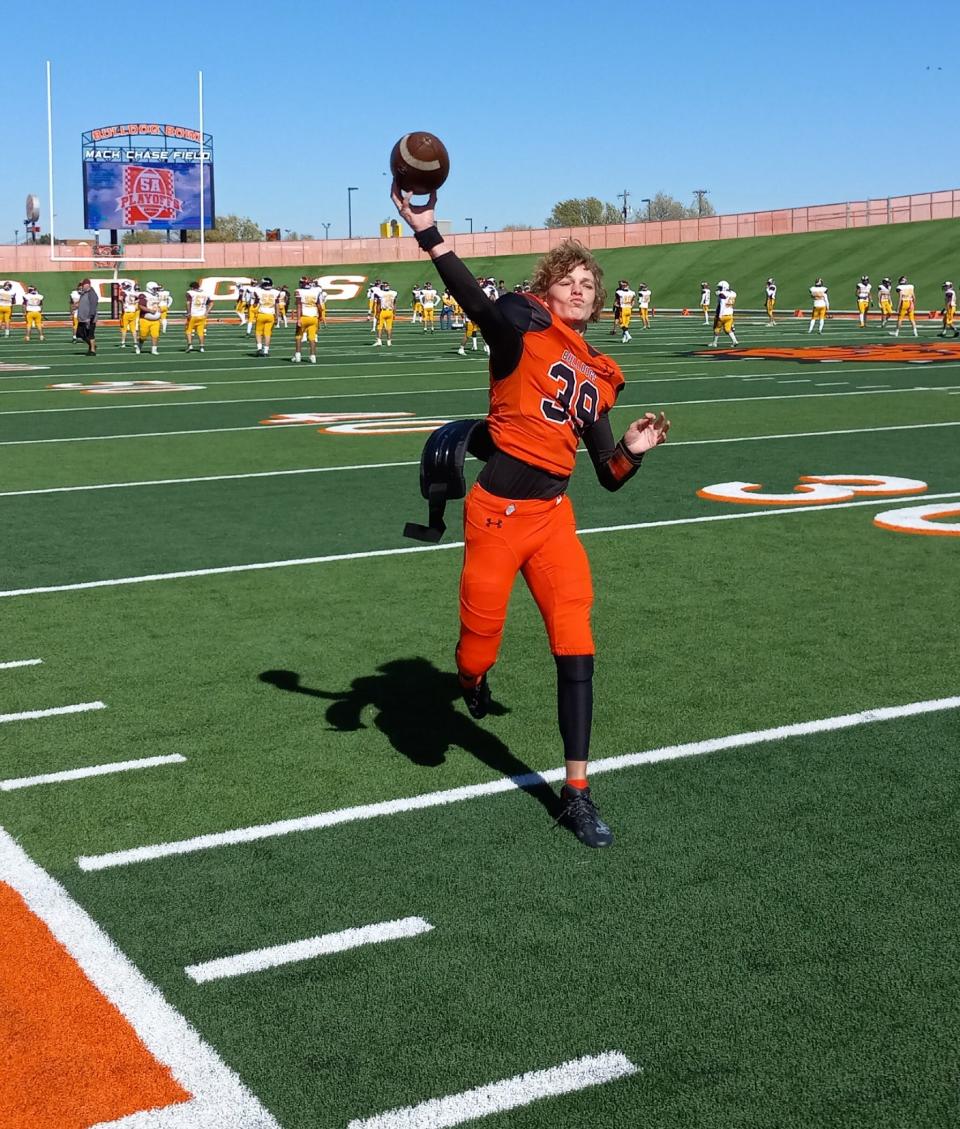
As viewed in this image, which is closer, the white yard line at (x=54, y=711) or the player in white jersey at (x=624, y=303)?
the white yard line at (x=54, y=711)

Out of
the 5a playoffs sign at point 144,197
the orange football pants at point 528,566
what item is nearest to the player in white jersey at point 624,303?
the orange football pants at point 528,566

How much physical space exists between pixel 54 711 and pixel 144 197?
6003cm

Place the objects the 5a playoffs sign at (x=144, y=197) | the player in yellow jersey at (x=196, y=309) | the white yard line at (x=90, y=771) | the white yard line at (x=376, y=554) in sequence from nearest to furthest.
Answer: the white yard line at (x=90, y=771) < the white yard line at (x=376, y=554) < the player in yellow jersey at (x=196, y=309) < the 5a playoffs sign at (x=144, y=197)

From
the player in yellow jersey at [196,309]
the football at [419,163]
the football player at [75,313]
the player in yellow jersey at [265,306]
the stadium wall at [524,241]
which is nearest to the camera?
the football at [419,163]

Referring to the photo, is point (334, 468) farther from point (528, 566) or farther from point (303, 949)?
point (303, 949)

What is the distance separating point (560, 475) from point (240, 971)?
1.80 metres

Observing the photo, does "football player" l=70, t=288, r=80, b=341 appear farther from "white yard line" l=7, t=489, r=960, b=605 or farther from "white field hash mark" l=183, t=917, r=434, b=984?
"white field hash mark" l=183, t=917, r=434, b=984

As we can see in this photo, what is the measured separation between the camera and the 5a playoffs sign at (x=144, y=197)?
61.6 metres

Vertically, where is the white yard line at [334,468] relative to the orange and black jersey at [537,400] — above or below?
below

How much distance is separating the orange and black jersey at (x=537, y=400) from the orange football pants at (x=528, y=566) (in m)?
0.06

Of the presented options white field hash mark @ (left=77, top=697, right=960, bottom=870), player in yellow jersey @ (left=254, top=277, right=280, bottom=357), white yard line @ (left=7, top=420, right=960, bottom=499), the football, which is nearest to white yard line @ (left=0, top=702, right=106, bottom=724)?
white field hash mark @ (left=77, top=697, right=960, bottom=870)

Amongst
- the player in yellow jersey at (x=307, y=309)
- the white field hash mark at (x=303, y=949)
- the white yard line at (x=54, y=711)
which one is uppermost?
the player in yellow jersey at (x=307, y=309)

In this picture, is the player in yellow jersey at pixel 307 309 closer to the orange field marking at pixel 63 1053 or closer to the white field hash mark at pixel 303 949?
the white field hash mark at pixel 303 949

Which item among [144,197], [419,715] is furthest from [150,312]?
[144,197]
